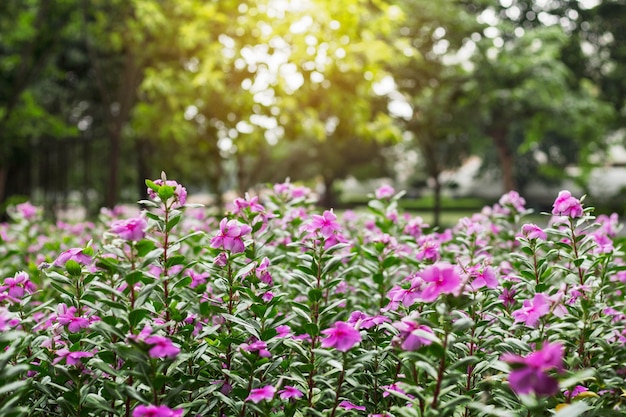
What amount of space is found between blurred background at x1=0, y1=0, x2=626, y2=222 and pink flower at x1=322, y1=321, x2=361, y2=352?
22.4 feet

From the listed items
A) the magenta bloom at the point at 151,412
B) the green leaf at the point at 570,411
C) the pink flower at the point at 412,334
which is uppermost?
the pink flower at the point at 412,334

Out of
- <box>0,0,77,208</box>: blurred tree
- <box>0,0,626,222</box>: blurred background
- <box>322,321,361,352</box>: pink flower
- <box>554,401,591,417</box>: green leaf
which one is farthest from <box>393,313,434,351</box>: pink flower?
<box>0,0,77,208</box>: blurred tree

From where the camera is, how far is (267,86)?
359 inches

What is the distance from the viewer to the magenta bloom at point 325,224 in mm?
2473

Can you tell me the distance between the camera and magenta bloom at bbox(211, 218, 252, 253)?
2207 millimetres

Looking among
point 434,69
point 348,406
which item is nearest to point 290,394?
point 348,406

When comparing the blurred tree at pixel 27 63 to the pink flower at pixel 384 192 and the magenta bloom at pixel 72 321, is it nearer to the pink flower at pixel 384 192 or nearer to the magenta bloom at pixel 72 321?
the pink flower at pixel 384 192

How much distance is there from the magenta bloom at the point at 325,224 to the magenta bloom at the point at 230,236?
35cm

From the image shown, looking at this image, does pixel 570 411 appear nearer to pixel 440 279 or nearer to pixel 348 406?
pixel 440 279

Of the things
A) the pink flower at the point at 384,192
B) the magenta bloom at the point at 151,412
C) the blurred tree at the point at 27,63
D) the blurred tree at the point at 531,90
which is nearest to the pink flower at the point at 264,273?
the magenta bloom at the point at 151,412

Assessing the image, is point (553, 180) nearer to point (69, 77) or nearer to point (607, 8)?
point (607, 8)

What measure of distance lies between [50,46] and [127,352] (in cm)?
1238

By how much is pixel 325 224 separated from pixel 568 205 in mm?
1006

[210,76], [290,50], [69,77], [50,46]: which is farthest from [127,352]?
[69,77]
